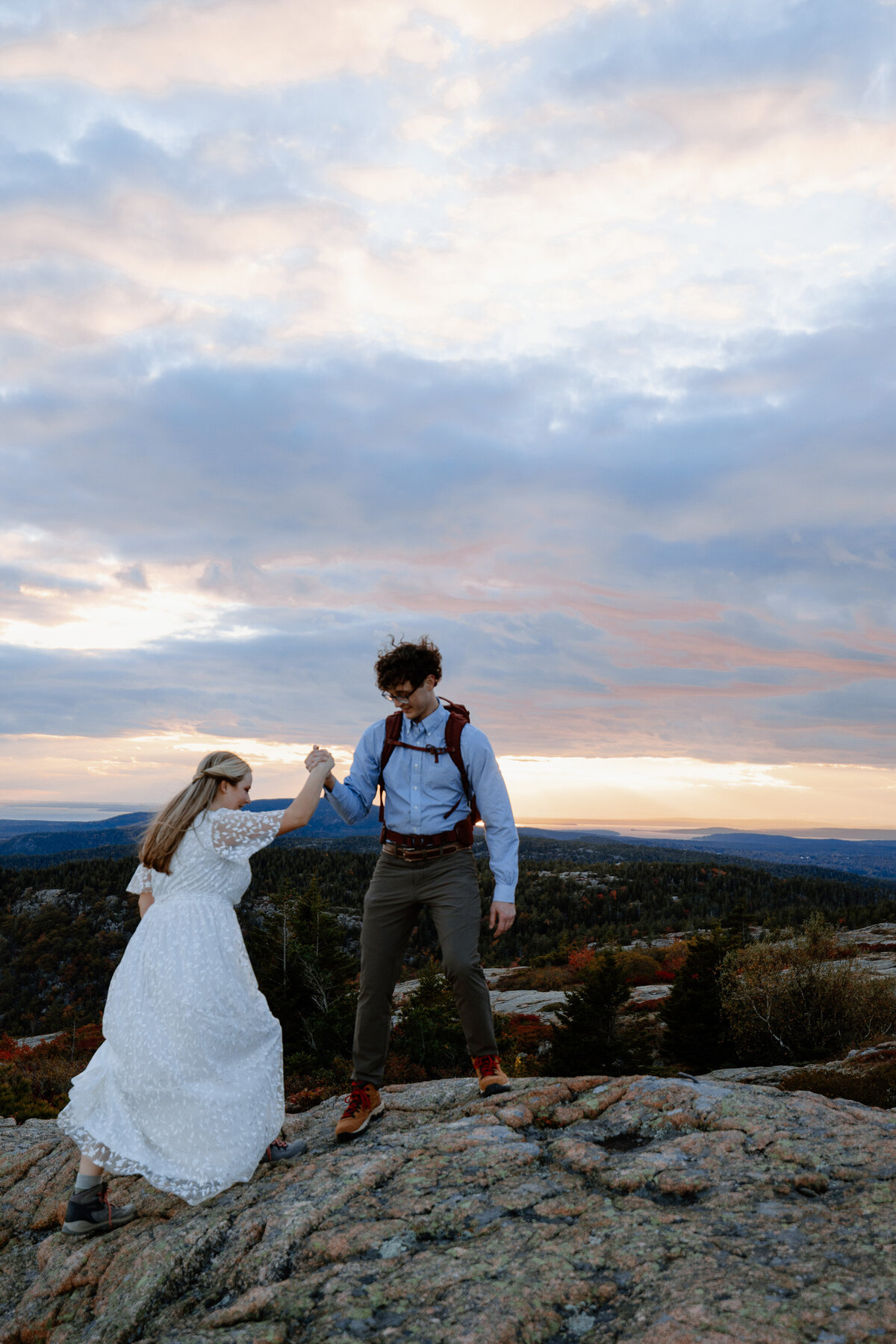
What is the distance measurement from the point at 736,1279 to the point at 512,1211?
58.7 inches

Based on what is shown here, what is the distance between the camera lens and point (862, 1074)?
33.8 ft

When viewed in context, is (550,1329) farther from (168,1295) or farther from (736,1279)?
(168,1295)

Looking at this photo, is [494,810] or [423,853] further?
[494,810]

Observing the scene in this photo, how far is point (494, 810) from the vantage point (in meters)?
6.17

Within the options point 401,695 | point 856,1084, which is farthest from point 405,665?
point 856,1084

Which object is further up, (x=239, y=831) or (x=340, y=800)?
(x=340, y=800)

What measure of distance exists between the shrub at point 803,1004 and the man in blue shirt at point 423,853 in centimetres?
1947

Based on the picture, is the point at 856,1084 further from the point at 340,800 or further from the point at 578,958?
the point at 578,958

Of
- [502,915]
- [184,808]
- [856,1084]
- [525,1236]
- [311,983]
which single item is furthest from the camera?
[311,983]

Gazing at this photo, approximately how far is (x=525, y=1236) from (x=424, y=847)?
274cm

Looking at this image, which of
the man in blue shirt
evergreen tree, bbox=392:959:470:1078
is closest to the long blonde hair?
the man in blue shirt

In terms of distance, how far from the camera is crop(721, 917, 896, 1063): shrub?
21500 millimetres

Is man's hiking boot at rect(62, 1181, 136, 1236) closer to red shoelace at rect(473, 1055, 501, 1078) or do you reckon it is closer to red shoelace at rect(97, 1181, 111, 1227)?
red shoelace at rect(97, 1181, 111, 1227)

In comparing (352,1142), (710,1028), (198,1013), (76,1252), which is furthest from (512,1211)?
(710,1028)
